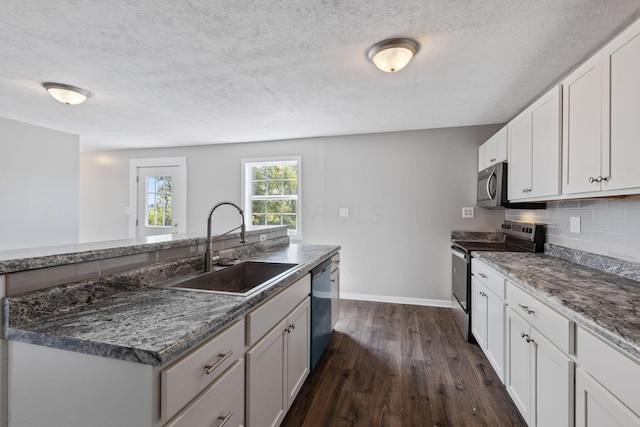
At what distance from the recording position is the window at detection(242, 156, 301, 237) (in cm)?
427

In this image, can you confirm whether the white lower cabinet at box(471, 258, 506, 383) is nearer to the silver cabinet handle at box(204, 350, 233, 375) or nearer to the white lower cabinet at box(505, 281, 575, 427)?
the white lower cabinet at box(505, 281, 575, 427)

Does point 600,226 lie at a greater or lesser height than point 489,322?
greater

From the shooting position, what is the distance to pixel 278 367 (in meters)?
1.45

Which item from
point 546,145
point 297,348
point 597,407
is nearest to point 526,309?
point 597,407

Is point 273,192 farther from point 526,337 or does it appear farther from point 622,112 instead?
point 622,112

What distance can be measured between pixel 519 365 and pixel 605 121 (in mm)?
1365

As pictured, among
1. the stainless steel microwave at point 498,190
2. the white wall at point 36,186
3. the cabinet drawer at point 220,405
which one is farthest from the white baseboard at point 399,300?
the white wall at point 36,186

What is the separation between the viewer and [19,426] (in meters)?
0.88

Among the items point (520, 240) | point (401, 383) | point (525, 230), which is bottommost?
point (401, 383)

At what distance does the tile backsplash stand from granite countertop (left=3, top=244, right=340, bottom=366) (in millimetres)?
2067

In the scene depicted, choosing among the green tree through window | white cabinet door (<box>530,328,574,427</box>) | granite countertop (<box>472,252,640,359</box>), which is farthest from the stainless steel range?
the green tree through window

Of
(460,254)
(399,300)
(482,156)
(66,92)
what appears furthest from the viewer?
(399,300)

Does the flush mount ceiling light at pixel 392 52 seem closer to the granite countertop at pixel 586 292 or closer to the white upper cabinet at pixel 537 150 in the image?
the white upper cabinet at pixel 537 150

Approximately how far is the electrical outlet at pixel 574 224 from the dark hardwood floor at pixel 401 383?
1.22 m
